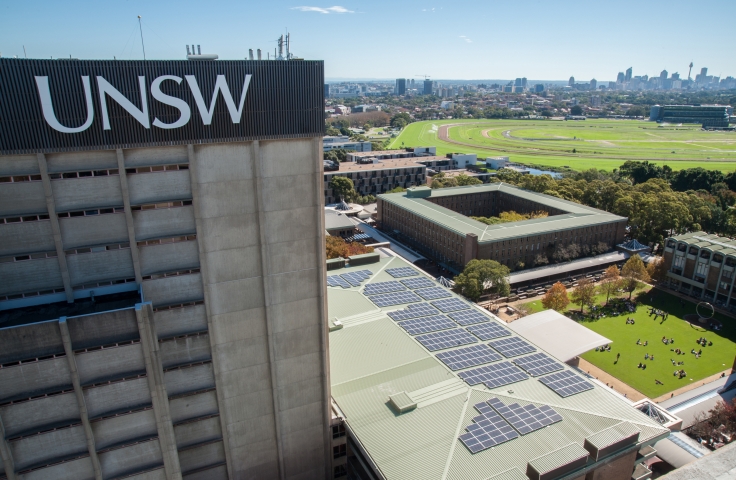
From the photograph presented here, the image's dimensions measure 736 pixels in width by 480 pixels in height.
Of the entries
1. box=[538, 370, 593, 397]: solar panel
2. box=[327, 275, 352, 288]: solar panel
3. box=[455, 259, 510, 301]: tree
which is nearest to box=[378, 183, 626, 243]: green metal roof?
box=[455, 259, 510, 301]: tree

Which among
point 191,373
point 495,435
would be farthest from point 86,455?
point 495,435

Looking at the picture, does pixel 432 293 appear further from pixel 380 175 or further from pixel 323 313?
pixel 380 175

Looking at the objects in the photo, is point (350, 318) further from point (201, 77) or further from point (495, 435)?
point (201, 77)

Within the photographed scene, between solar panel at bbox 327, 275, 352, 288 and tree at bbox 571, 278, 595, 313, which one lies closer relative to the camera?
solar panel at bbox 327, 275, 352, 288

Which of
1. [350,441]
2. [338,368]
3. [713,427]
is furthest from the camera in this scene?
[713,427]

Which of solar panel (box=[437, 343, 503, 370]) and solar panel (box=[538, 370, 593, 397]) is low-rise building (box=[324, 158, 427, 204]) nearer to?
A: solar panel (box=[437, 343, 503, 370])

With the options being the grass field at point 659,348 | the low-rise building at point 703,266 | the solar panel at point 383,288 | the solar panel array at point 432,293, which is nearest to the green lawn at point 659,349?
the grass field at point 659,348
